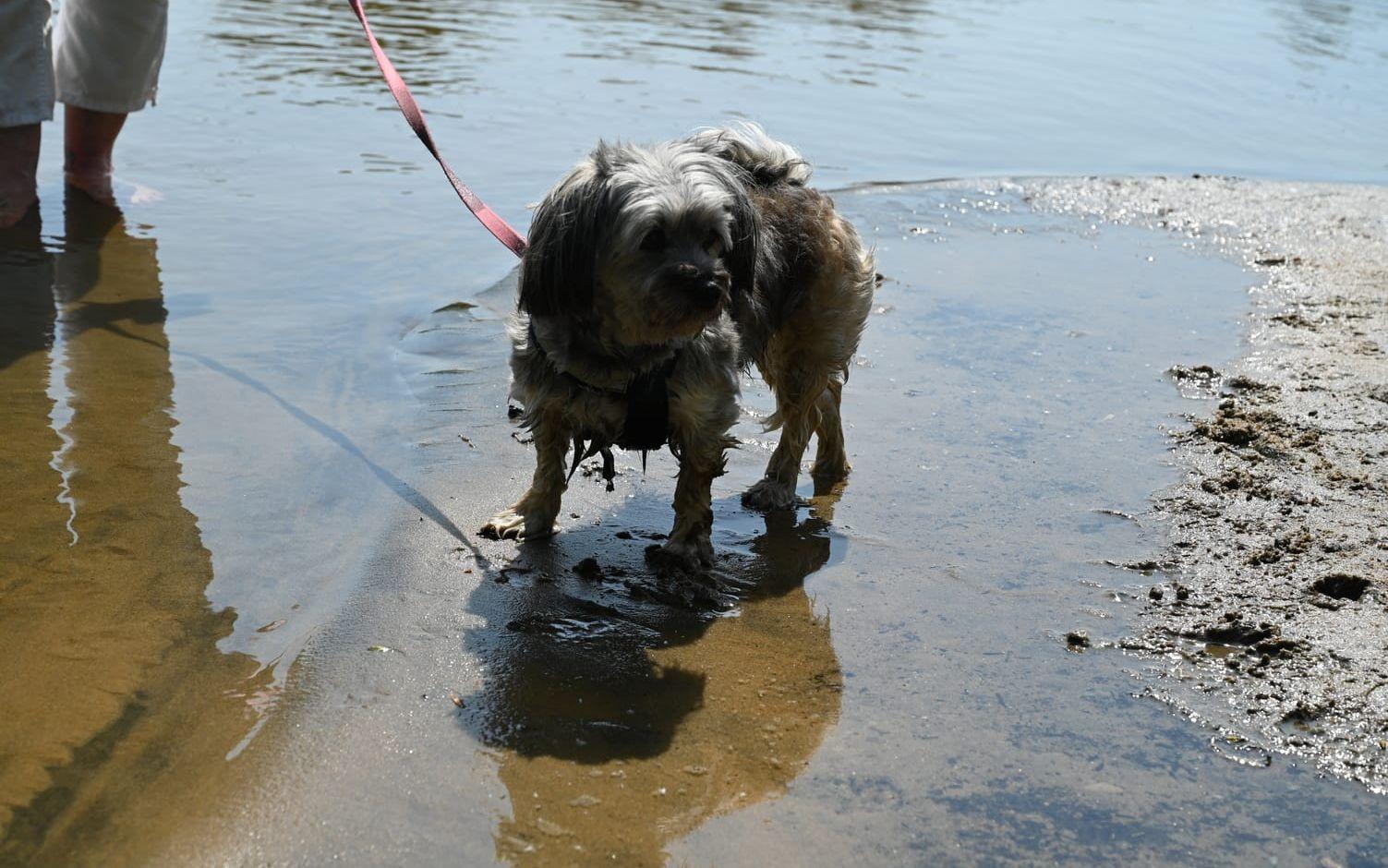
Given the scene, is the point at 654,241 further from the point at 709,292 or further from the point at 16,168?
the point at 16,168

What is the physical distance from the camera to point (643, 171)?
169 inches

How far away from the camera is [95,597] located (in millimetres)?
4043

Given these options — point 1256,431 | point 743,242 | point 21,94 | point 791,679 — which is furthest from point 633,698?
point 21,94

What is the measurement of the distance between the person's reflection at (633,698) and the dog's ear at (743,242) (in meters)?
1.08

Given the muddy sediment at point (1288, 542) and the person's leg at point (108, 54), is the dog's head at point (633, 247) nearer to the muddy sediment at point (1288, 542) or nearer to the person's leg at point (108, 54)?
the muddy sediment at point (1288, 542)

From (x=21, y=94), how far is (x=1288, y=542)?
268 inches

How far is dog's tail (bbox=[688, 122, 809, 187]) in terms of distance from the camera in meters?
5.00

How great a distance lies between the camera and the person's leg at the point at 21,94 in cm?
712

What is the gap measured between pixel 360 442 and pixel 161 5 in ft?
13.6

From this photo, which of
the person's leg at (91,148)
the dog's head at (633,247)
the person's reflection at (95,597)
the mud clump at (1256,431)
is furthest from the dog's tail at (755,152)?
the person's leg at (91,148)

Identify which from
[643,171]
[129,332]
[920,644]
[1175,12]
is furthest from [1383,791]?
[1175,12]

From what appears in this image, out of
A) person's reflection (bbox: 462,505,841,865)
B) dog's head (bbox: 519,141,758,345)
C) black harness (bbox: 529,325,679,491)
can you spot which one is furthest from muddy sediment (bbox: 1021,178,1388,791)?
dog's head (bbox: 519,141,758,345)

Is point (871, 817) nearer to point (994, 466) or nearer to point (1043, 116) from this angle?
point (994, 466)

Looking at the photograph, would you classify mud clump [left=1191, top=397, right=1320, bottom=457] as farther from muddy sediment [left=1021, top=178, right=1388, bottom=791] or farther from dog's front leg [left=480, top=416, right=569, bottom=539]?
dog's front leg [left=480, top=416, right=569, bottom=539]
